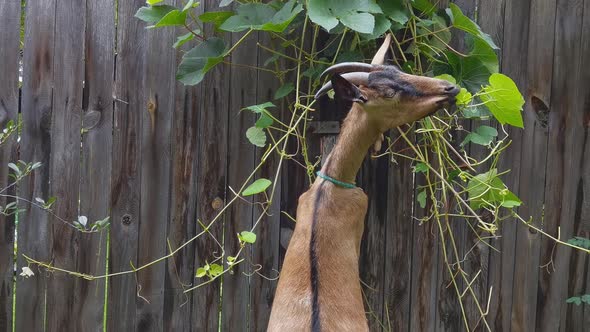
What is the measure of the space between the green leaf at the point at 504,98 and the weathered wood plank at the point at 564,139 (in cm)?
94

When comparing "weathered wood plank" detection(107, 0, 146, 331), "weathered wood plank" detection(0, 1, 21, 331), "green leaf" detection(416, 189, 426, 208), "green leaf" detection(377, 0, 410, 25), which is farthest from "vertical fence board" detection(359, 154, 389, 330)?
"weathered wood plank" detection(0, 1, 21, 331)

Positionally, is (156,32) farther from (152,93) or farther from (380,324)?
(380,324)

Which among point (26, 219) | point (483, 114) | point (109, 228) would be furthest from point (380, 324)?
point (26, 219)

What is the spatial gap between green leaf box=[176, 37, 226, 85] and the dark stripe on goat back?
0.94 metres

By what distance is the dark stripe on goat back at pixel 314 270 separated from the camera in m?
2.12

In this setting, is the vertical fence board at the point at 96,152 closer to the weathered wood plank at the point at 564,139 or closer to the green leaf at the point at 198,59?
the green leaf at the point at 198,59

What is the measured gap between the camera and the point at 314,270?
2178 mm

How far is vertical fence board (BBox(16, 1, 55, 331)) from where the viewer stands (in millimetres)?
3105

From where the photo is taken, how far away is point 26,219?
3.12 m

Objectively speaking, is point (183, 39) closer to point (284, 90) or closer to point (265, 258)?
point (284, 90)

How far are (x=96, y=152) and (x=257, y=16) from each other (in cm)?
100

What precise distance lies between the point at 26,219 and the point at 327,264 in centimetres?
162

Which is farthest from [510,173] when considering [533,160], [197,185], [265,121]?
[197,185]

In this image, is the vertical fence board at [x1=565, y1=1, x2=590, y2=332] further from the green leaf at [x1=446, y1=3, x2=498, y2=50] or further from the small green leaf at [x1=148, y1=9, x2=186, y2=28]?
the small green leaf at [x1=148, y1=9, x2=186, y2=28]
